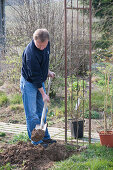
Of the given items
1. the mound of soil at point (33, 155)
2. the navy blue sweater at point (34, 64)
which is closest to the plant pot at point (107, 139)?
the mound of soil at point (33, 155)

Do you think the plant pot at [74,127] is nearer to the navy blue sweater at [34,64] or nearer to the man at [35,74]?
the man at [35,74]

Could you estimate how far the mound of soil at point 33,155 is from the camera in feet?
12.2

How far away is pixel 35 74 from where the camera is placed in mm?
4012

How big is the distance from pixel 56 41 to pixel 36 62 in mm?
3586

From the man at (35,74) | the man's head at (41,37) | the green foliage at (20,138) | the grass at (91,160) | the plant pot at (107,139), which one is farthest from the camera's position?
the green foliage at (20,138)

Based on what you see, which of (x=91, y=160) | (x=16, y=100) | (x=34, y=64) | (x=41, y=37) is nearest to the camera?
(x=91, y=160)

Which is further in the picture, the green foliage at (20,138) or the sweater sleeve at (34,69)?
the green foliage at (20,138)

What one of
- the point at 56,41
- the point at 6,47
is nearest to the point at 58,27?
the point at 56,41

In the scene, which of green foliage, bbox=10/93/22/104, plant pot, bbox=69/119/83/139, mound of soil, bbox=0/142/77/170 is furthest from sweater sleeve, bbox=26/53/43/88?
green foliage, bbox=10/93/22/104

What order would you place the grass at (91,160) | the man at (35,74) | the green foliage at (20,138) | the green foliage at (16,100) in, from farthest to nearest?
the green foliage at (16,100), the green foliage at (20,138), the man at (35,74), the grass at (91,160)

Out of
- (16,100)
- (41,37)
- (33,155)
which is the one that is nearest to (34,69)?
(41,37)

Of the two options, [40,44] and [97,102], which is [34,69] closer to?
[40,44]

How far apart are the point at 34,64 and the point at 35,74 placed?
0.52ft

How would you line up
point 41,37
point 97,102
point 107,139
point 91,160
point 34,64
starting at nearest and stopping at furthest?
1. point 91,160
2. point 41,37
3. point 34,64
4. point 107,139
5. point 97,102
